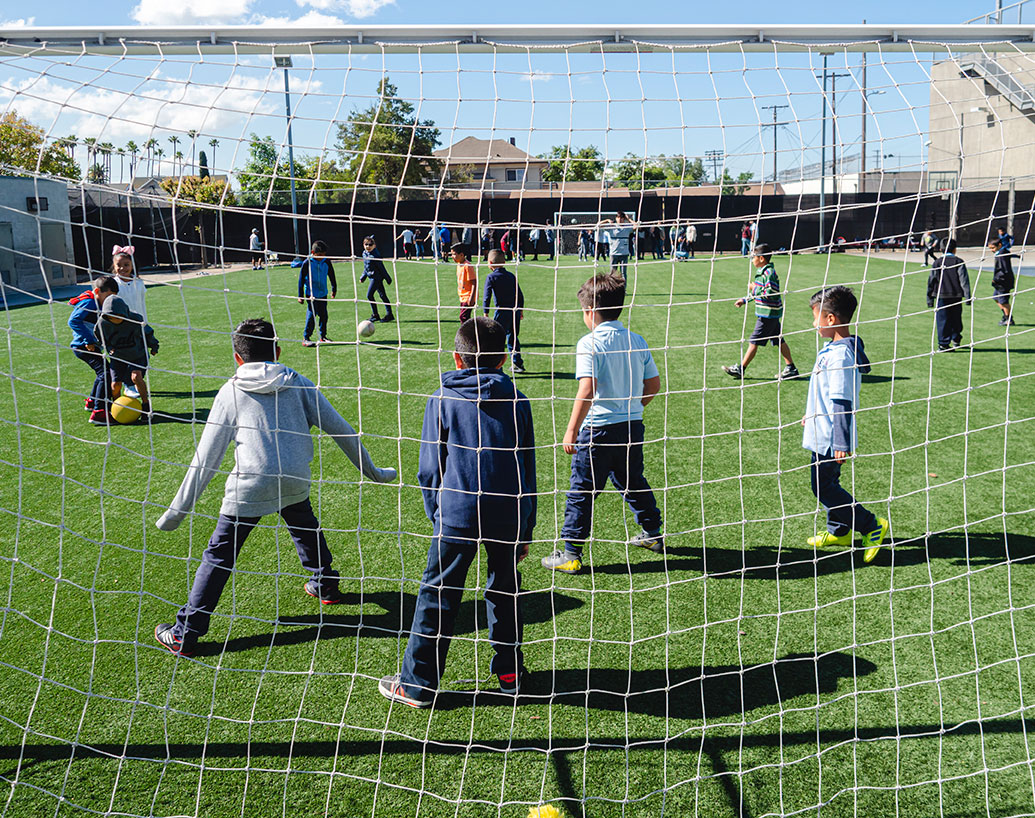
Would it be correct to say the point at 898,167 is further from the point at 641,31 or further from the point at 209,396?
the point at 209,396

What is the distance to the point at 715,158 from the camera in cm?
441

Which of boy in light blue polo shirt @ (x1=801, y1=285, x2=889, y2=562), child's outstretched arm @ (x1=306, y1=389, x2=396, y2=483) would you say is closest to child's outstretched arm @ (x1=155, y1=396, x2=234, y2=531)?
child's outstretched arm @ (x1=306, y1=389, x2=396, y2=483)

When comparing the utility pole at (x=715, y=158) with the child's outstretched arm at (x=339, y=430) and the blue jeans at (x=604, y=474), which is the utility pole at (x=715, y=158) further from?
the child's outstretched arm at (x=339, y=430)

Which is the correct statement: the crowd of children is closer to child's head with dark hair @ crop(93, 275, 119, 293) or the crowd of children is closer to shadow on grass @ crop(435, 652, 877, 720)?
shadow on grass @ crop(435, 652, 877, 720)

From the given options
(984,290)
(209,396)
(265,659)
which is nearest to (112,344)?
(209,396)

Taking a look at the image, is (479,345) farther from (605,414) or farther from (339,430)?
(605,414)

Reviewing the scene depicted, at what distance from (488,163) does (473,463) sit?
1805 millimetres

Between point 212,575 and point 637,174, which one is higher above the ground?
point 637,174

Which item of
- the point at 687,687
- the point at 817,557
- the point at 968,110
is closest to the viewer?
the point at 687,687

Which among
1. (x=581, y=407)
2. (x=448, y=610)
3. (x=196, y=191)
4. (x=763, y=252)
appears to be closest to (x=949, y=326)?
(x=763, y=252)

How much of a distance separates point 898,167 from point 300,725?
155 inches

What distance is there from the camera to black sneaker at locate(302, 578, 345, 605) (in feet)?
15.7

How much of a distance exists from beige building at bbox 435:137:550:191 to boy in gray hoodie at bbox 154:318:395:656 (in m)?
1.39

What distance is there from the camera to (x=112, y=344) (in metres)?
8.64
